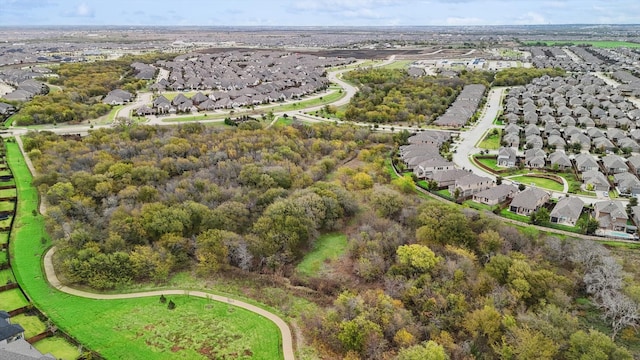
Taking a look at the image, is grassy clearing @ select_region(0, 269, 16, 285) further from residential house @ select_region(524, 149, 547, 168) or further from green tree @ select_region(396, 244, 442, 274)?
residential house @ select_region(524, 149, 547, 168)

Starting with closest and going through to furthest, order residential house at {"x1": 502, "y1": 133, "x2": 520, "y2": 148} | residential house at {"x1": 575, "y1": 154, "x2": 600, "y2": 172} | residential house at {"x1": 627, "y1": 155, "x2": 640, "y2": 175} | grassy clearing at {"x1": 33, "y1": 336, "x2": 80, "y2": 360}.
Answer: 1. grassy clearing at {"x1": 33, "y1": 336, "x2": 80, "y2": 360}
2. residential house at {"x1": 627, "y1": 155, "x2": 640, "y2": 175}
3. residential house at {"x1": 575, "y1": 154, "x2": 600, "y2": 172}
4. residential house at {"x1": 502, "y1": 133, "x2": 520, "y2": 148}

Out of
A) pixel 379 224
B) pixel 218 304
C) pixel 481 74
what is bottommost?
A: pixel 218 304

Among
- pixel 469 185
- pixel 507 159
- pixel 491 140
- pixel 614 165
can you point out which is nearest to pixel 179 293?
pixel 469 185

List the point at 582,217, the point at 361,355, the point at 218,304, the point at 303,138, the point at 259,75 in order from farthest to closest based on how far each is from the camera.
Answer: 1. the point at 259,75
2. the point at 303,138
3. the point at 582,217
4. the point at 218,304
5. the point at 361,355

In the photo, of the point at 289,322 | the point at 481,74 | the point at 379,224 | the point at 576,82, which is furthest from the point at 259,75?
the point at 289,322

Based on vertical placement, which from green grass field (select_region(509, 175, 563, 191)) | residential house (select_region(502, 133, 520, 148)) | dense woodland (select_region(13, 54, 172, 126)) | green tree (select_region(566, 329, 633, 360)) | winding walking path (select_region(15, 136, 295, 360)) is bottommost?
winding walking path (select_region(15, 136, 295, 360))

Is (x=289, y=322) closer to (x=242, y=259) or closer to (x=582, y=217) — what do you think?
(x=242, y=259)

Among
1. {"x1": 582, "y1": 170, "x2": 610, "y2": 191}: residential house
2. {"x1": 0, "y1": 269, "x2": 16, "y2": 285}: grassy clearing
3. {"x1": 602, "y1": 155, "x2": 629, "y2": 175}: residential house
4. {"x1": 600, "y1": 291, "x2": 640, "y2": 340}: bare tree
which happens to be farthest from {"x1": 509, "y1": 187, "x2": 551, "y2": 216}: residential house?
{"x1": 0, "y1": 269, "x2": 16, "y2": 285}: grassy clearing
